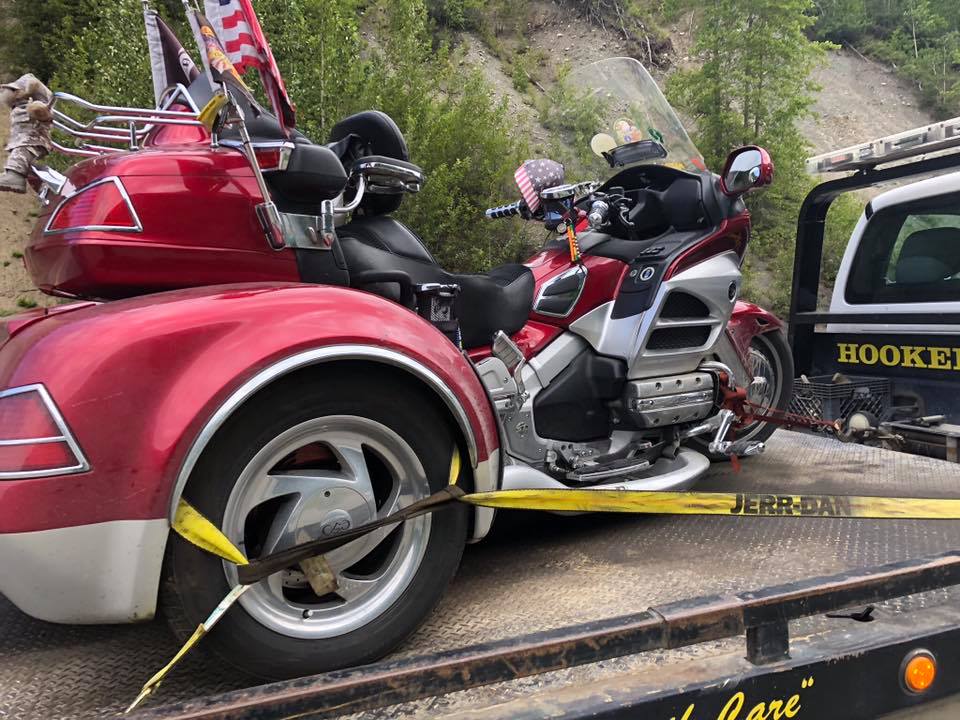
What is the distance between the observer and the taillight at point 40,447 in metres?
1.21

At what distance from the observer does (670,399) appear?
259cm

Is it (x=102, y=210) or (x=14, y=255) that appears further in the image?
(x=14, y=255)

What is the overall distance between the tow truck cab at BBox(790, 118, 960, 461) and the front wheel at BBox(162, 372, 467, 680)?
278 cm

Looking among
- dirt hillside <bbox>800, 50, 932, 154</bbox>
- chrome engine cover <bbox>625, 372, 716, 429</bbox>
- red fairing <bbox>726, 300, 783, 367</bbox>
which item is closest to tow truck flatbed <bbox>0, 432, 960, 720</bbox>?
chrome engine cover <bbox>625, 372, 716, 429</bbox>

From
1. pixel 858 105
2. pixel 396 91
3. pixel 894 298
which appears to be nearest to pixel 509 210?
pixel 894 298

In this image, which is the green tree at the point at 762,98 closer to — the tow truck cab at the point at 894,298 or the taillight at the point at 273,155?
the tow truck cab at the point at 894,298

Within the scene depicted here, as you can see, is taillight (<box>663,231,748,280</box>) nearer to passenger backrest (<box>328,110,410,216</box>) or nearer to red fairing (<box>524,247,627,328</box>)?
red fairing (<box>524,247,627,328</box>)

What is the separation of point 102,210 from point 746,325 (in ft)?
9.10

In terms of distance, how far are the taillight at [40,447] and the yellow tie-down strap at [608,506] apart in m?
0.22

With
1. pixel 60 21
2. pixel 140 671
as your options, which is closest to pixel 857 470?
pixel 140 671

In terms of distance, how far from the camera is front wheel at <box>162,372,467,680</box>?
1.35 m

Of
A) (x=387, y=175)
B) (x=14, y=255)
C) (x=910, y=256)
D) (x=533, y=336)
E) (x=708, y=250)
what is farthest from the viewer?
(x=14, y=255)

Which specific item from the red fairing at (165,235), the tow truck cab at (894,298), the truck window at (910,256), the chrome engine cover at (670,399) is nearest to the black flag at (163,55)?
the red fairing at (165,235)

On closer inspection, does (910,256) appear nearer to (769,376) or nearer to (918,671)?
(769,376)
